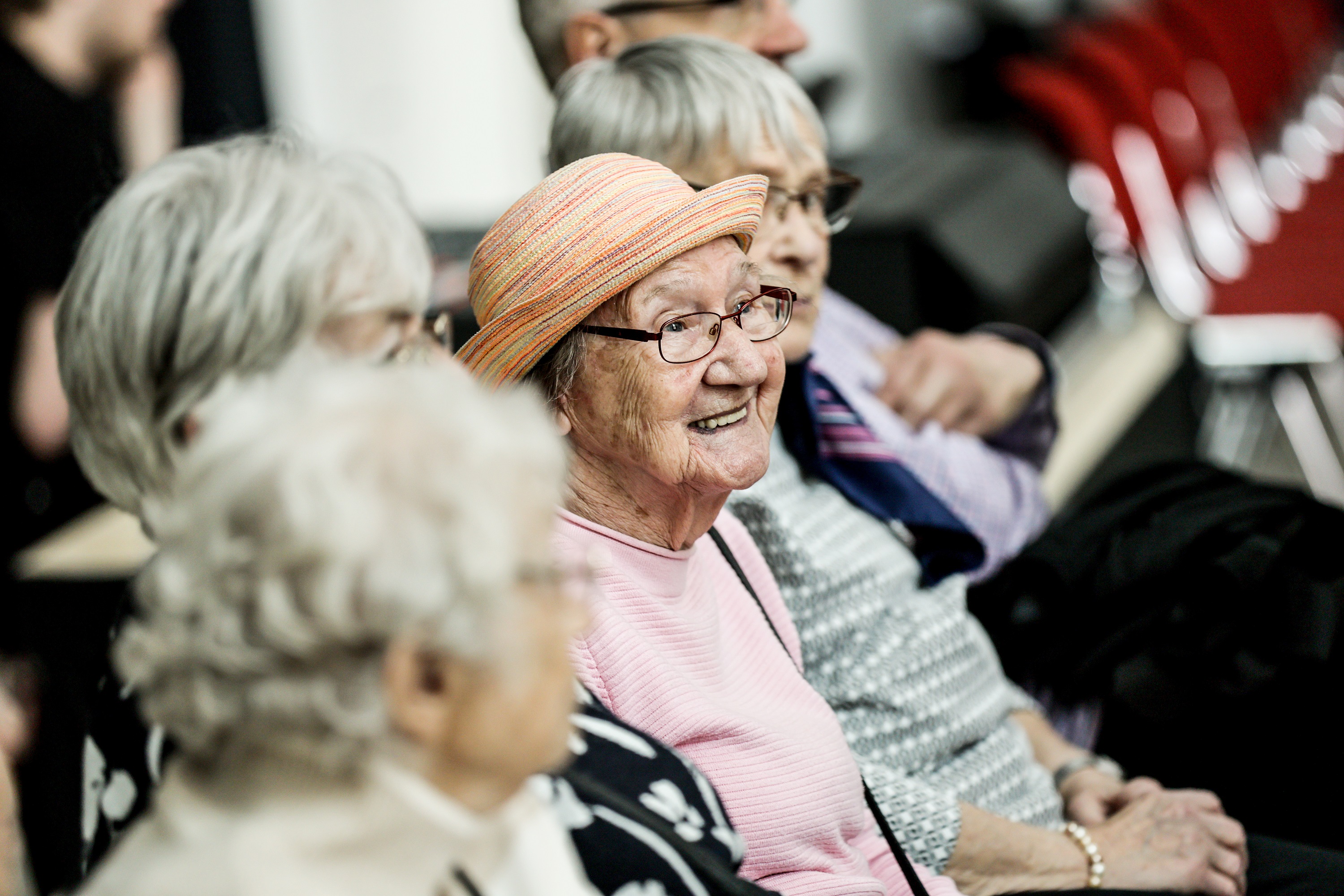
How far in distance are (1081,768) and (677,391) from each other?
942 mm

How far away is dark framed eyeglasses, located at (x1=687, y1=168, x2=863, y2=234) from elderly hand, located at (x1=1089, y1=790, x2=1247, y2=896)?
895mm

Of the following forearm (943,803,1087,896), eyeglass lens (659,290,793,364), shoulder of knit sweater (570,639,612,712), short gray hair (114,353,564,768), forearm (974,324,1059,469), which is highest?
short gray hair (114,353,564,768)

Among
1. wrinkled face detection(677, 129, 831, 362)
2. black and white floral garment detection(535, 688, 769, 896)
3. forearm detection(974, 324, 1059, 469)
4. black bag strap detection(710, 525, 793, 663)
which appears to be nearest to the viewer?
black and white floral garment detection(535, 688, 769, 896)

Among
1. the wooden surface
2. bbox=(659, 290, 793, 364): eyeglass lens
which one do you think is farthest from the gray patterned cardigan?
the wooden surface

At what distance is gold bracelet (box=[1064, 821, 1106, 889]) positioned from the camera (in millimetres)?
1656

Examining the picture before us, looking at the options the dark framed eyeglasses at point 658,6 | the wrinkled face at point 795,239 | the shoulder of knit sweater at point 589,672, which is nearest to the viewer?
the shoulder of knit sweater at point 589,672

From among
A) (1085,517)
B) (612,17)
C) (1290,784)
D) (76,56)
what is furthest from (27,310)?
(1290,784)

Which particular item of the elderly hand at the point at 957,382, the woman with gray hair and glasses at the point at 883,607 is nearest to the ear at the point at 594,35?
the woman with gray hair and glasses at the point at 883,607

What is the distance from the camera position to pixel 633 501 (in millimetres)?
1409

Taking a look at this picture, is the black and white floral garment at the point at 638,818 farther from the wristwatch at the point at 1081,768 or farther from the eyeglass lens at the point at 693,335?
the wristwatch at the point at 1081,768

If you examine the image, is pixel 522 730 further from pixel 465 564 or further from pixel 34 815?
pixel 34 815

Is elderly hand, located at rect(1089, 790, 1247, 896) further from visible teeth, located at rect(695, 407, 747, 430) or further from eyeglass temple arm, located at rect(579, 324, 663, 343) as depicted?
eyeglass temple arm, located at rect(579, 324, 663, 343)

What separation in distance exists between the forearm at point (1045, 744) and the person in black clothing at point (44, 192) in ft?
5.77

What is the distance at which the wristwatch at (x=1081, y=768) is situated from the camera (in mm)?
1911
